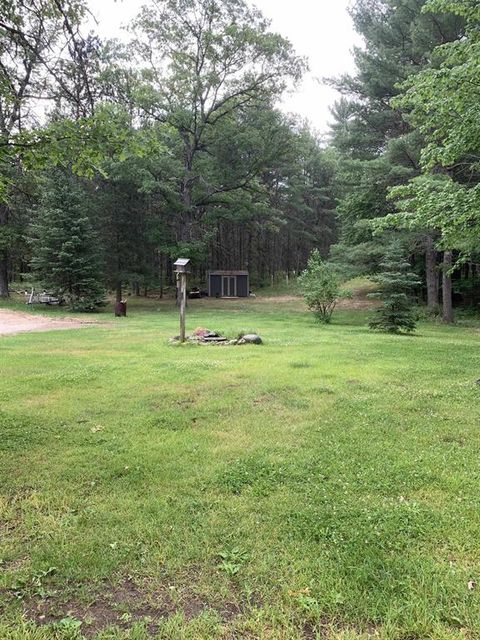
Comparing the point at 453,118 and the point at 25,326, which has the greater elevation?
the point at 453,118

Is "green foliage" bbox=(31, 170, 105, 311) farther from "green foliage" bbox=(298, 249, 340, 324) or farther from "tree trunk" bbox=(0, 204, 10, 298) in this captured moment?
"green foliage" bbox=(298, 249, 340, 324)

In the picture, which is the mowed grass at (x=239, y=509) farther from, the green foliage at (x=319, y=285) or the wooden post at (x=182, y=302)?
the green foliage at (x=319, y=285)

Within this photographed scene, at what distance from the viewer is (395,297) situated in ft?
36.9

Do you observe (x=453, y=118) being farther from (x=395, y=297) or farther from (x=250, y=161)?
(x=250, y=161)

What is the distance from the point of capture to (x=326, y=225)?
3800cm

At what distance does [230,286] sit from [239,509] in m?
25.7

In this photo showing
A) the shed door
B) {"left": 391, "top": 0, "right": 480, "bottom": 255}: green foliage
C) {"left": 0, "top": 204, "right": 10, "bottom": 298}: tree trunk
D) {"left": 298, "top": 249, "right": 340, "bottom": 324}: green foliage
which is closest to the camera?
{"left": 391, "top": 0, "right": 480, "bottom": 255}: green foliage

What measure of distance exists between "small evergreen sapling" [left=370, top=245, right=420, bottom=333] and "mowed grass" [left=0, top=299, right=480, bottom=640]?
6.13 m

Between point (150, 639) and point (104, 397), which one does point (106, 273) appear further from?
point (150, 639)

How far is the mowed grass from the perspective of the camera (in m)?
1.83

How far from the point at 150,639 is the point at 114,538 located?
2.37 ft

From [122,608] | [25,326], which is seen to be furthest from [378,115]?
[122,608]

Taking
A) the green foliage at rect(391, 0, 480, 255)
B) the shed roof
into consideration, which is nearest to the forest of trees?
the green foliage at rect(391, 0, 480, 255)

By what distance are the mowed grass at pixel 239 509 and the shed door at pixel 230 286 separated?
892 inches
